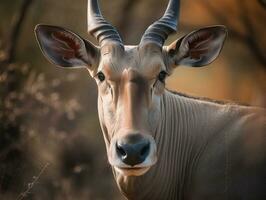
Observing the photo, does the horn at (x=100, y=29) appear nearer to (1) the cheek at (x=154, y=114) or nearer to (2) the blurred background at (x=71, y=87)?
(1) the cheek at (x=154, y=114)

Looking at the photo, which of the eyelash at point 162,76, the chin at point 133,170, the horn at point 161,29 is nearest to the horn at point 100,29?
the horn at point 161,29

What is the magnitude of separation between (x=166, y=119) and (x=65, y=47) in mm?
1319

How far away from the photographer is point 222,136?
36.0 ft

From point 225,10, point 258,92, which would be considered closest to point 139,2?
point 225,10

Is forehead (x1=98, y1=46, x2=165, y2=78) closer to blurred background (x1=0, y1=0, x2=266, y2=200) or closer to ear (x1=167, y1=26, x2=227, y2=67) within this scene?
ear (x1=167, y1=26, x2=227, y2=67)

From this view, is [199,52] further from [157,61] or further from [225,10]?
[225,10]

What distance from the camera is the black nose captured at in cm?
979

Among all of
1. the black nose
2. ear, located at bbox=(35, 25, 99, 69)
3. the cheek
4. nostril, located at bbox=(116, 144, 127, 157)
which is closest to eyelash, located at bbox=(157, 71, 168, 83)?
the cheek

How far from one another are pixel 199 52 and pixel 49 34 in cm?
160

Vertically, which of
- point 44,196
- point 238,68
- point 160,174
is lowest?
point 238,68

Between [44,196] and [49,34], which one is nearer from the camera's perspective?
[49,34]

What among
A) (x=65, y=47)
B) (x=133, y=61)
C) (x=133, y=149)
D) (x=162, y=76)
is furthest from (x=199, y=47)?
(x=133, y=149)

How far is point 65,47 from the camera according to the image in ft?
37.4

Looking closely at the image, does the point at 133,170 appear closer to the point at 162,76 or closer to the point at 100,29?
the point at 162,76
